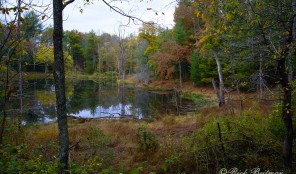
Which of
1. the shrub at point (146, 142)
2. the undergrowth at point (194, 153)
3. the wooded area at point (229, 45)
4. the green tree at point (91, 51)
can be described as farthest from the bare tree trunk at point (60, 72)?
the green tree at point (91, 51)

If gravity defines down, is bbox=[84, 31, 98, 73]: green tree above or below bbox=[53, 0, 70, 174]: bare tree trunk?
above

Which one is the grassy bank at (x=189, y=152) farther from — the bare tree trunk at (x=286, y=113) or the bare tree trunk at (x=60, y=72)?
the bare tree trunk at (x=286, y=113)

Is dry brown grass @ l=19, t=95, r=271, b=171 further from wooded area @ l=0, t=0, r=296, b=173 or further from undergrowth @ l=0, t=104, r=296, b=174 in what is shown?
wooded area @ l=0, t=0, r=296, b=173

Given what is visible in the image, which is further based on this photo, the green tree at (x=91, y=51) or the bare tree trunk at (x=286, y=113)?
the green tree at (x=91, y=51)

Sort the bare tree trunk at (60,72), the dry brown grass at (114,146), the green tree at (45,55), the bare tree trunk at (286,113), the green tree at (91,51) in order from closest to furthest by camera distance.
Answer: the bare tree trunk at (60,72)
the bare tree trunk at (286,113)
the green tree at (45,55)
the dry brown grass at (114,146)
the green tree at (91,51)

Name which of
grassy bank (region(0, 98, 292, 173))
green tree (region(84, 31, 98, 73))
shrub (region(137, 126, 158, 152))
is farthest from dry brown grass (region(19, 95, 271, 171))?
green tree (region(84, 31, 98, 73))

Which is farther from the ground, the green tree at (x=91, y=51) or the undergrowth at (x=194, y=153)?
the green tree at (x=91, y=51)

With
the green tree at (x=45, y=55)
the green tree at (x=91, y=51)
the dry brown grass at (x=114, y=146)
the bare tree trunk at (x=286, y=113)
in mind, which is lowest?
the dry brown grass at (x=114, y=146)

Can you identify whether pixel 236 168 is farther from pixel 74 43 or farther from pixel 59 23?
pixel 74 43

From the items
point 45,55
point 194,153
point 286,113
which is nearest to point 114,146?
point 194,153

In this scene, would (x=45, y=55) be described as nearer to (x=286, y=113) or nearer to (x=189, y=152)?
(x=189, y=152)

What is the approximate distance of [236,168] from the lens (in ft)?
14.5

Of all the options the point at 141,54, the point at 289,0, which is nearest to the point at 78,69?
the point at 141,54

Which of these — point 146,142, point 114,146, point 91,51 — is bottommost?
point 114,146
